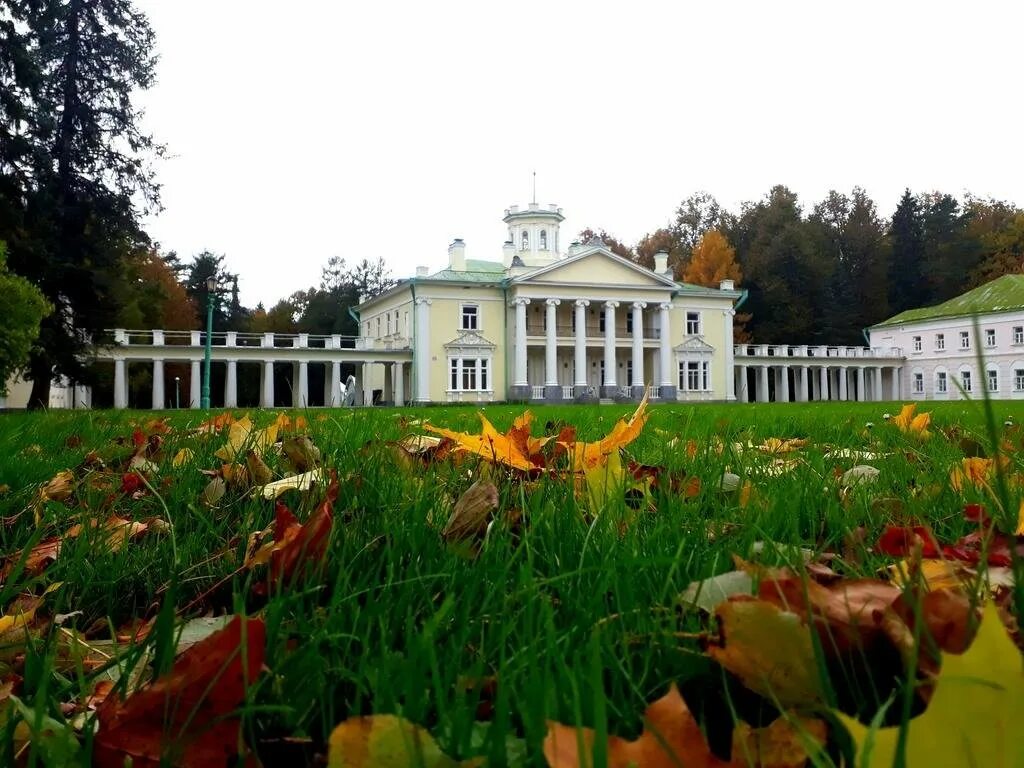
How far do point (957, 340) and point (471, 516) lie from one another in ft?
175

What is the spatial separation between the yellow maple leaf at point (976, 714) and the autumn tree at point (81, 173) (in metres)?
22.1

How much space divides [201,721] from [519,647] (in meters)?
0.30

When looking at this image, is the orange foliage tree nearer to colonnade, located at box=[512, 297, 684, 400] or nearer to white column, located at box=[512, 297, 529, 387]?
colonnade, located at box=[512, 297, 684, 400]

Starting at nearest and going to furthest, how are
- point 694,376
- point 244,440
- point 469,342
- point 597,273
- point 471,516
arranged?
point 471,516 < point 244,440 < point 469,342 < point 597,273 < point 694,376

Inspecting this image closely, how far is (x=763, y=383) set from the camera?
49.5 metres

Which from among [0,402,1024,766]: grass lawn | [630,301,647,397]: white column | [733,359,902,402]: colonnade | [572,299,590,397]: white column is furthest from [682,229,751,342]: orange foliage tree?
[0,402,1024,766]: grass lawn

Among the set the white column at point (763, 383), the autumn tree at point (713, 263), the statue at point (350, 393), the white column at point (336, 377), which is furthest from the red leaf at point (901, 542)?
the autumn tree at point (713, 263)

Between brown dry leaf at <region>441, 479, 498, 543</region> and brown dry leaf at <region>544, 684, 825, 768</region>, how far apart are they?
2.48 ft

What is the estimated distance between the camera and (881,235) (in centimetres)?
6031

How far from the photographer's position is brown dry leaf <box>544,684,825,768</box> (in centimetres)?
52

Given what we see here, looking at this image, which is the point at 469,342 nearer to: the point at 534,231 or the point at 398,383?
the point at 398,383

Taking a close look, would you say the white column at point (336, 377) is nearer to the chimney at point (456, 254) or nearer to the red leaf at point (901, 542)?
the chimney at point (456, 254)

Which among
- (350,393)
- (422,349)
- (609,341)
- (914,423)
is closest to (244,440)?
(914,423)

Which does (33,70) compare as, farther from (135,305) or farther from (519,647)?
(135,305)
